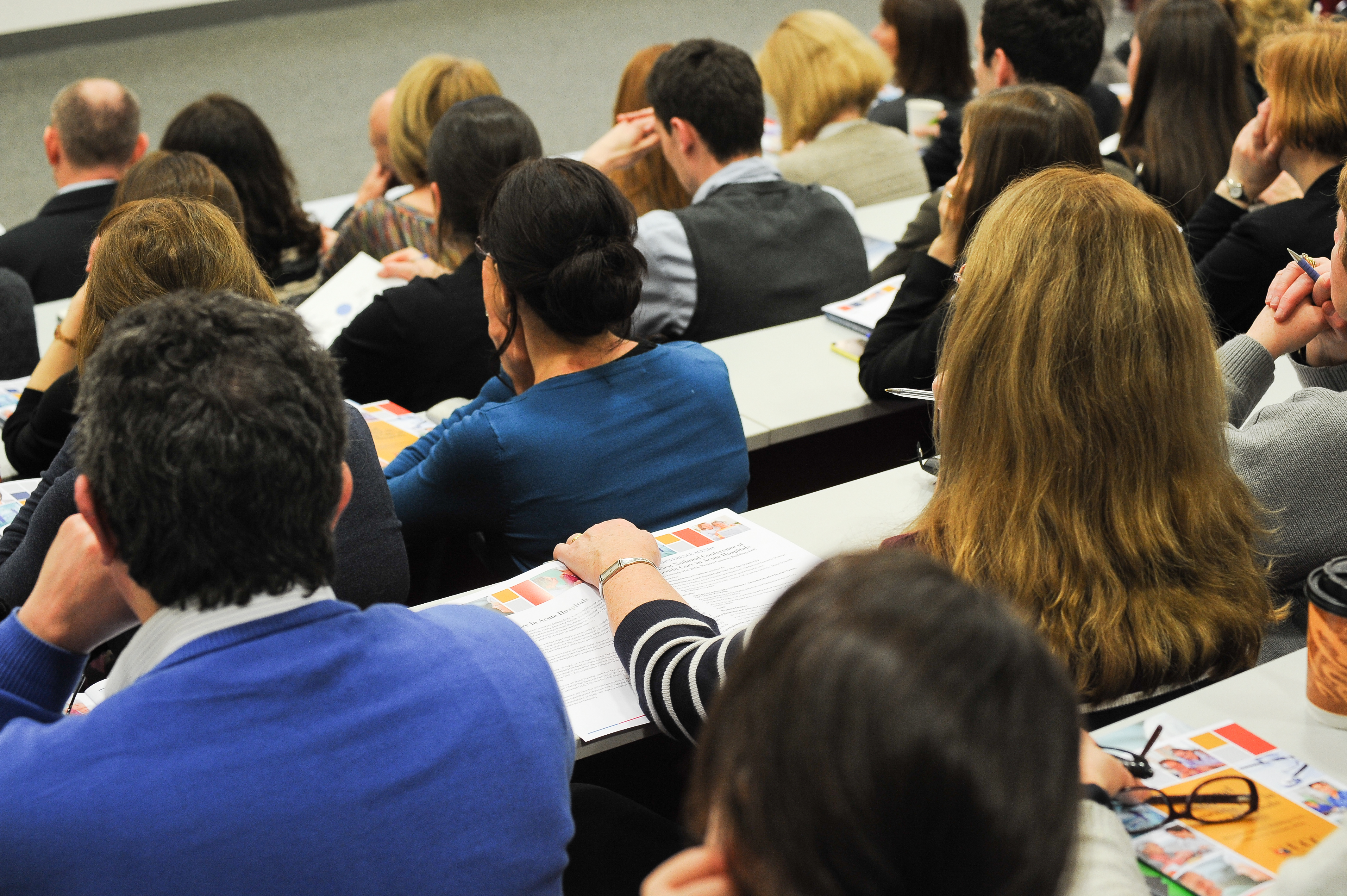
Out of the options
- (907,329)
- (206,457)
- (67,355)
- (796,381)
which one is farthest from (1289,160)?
(67,355)

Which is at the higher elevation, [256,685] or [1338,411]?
[256,685]

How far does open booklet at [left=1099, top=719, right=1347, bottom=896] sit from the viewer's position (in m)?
1.04

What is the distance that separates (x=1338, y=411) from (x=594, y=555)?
96 centimetres

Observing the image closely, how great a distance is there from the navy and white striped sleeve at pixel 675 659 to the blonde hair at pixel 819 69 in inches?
106

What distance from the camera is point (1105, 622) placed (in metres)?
1.21

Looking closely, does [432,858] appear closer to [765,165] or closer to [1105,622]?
[1105,622]

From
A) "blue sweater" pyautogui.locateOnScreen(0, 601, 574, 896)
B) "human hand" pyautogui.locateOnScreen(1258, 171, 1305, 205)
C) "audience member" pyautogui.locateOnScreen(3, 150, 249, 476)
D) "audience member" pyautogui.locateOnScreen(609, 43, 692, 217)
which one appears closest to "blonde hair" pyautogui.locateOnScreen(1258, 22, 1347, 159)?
"human hand" pyautogui.locateOnScreen(1258, 171, 1305, 205)

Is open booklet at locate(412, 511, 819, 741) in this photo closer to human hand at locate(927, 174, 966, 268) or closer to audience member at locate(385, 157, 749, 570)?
audience member at locate(385, 157, 749, 570)

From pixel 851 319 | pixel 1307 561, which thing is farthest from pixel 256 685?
pixel 851 319

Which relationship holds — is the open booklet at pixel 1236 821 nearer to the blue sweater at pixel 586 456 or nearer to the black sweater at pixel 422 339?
the blue sweater at pixel 586 456

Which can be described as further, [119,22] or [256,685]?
[119,22]

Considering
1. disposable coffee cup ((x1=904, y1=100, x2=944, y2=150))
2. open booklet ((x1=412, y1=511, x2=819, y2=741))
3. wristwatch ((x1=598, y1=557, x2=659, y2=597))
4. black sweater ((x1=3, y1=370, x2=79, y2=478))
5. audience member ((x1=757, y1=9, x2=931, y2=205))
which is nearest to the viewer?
open booklet ((x1=412, y1=511, x2=819, y2=741))

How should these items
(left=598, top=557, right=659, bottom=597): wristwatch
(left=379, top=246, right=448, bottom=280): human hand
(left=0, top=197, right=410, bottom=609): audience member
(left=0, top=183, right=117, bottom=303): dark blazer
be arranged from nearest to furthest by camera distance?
(left=598, top=557, right=659, bottom=597): wristwatch < (left=0, top=197, right=410, bottom=609): audience member < (left=379, top=246, right=448, bottom=280): human hand < (left=0, top=183, right=117, bottom=303): dark blazer

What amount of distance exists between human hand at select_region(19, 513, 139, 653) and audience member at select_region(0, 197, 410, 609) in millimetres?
564
